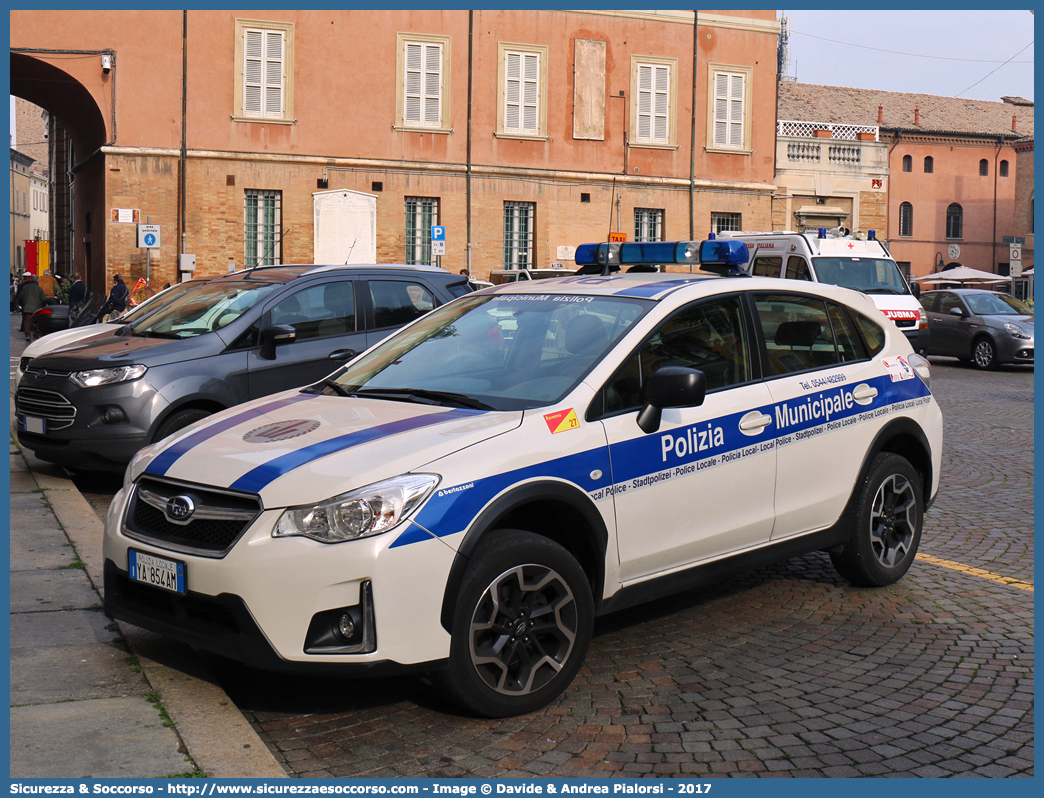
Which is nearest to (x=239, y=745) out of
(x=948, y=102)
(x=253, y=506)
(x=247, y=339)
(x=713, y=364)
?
(x=253, y=506)

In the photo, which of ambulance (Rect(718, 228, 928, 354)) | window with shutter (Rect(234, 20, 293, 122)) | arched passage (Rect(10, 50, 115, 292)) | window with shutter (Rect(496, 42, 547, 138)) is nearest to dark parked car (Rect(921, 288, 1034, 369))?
ambulance (Rect(718, 228, 928, 354))

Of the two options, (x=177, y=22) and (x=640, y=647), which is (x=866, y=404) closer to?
(x=640, y=647)

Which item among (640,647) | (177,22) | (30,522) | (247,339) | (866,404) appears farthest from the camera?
(177,22)

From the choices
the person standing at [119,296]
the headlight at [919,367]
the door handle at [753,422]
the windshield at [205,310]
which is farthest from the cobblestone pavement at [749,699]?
the person standing at [119,296]

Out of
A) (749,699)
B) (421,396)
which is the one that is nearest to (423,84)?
(421,396)

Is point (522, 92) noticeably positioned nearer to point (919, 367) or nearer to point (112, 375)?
point (112, 375)

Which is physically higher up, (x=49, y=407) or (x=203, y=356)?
(x=203, y=356)

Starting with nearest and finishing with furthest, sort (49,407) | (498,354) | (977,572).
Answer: (498,354) → (977,572) → (49,407)

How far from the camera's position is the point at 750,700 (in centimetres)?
459

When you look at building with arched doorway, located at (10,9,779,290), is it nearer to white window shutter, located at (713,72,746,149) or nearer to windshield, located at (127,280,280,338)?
white window shutter, located at (713,72,746,149)

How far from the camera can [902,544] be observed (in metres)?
6.32

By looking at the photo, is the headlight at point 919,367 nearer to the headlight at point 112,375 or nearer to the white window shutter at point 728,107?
the headlight at point 112,375

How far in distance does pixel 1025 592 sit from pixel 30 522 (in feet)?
20.2

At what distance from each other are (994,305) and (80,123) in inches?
1029
